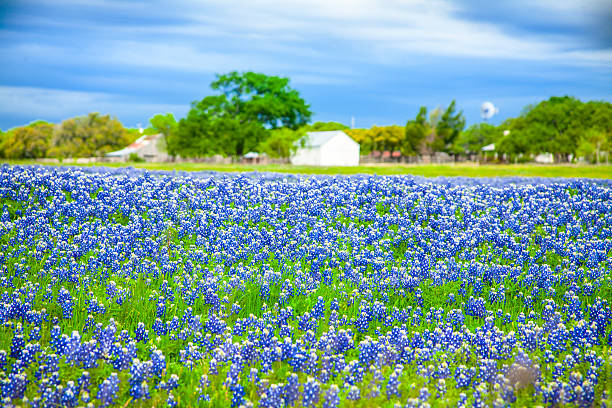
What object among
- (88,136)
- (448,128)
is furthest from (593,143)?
(88,136)

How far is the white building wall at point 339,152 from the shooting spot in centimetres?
8375

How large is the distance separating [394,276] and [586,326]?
2.47 metres

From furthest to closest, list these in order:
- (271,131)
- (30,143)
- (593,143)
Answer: (30,143), (271,131), (593,143)

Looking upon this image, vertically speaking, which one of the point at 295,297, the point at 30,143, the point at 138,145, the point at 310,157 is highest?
the point at 138,145

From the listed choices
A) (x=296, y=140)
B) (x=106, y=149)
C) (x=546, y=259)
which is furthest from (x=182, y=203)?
(x=106, y=149)

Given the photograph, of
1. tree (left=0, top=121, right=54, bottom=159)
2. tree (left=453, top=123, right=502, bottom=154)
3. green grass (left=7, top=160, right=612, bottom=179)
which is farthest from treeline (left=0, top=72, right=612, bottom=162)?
green grass (left=7, top=160, right=612, bottom=179)

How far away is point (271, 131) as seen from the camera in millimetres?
83000

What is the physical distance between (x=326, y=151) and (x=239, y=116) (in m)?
17.2

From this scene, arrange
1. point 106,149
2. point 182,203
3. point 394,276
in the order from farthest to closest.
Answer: point 106,149, point 182,203, point 394,276

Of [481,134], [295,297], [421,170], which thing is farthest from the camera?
[481,134]

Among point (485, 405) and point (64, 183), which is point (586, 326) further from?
point (64, 183)

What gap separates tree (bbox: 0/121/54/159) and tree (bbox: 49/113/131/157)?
6.40 m

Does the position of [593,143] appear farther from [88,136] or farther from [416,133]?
[88,136]

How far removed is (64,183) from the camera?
11000mm
